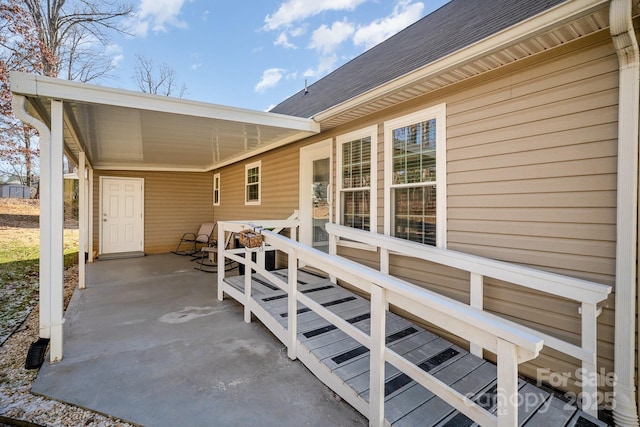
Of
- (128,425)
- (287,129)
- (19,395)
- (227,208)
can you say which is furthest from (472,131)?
(227,208)

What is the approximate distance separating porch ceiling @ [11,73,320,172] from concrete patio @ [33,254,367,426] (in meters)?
2.34

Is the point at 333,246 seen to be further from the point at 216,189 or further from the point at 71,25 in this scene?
the point at 71,25

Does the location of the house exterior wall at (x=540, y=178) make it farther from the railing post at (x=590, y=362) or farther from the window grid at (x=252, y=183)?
the window grid at (x=252, y=183)

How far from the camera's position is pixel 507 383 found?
1.15 m

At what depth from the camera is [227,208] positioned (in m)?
8.36

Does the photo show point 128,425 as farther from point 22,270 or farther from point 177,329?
point 22,270

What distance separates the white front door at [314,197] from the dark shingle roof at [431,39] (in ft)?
2.69

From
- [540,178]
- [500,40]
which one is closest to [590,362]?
[540,178]

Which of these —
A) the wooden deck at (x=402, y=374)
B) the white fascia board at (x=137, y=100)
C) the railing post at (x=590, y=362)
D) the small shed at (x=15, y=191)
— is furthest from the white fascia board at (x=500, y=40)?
the small shed at (x=15, y=191)

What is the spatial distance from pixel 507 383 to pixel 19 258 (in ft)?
32.6

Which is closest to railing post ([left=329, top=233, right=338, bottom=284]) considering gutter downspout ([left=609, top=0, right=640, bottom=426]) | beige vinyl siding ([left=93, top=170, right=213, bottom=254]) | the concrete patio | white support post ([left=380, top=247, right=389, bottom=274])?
white support post ([left=380, top=247, right=389, bottom=274])

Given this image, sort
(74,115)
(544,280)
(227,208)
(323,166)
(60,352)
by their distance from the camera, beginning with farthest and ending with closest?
(227,208), (323,166), (74,115), (60,352), (544,280)

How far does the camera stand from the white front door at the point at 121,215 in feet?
26.3

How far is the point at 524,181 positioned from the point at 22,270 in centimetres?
861
